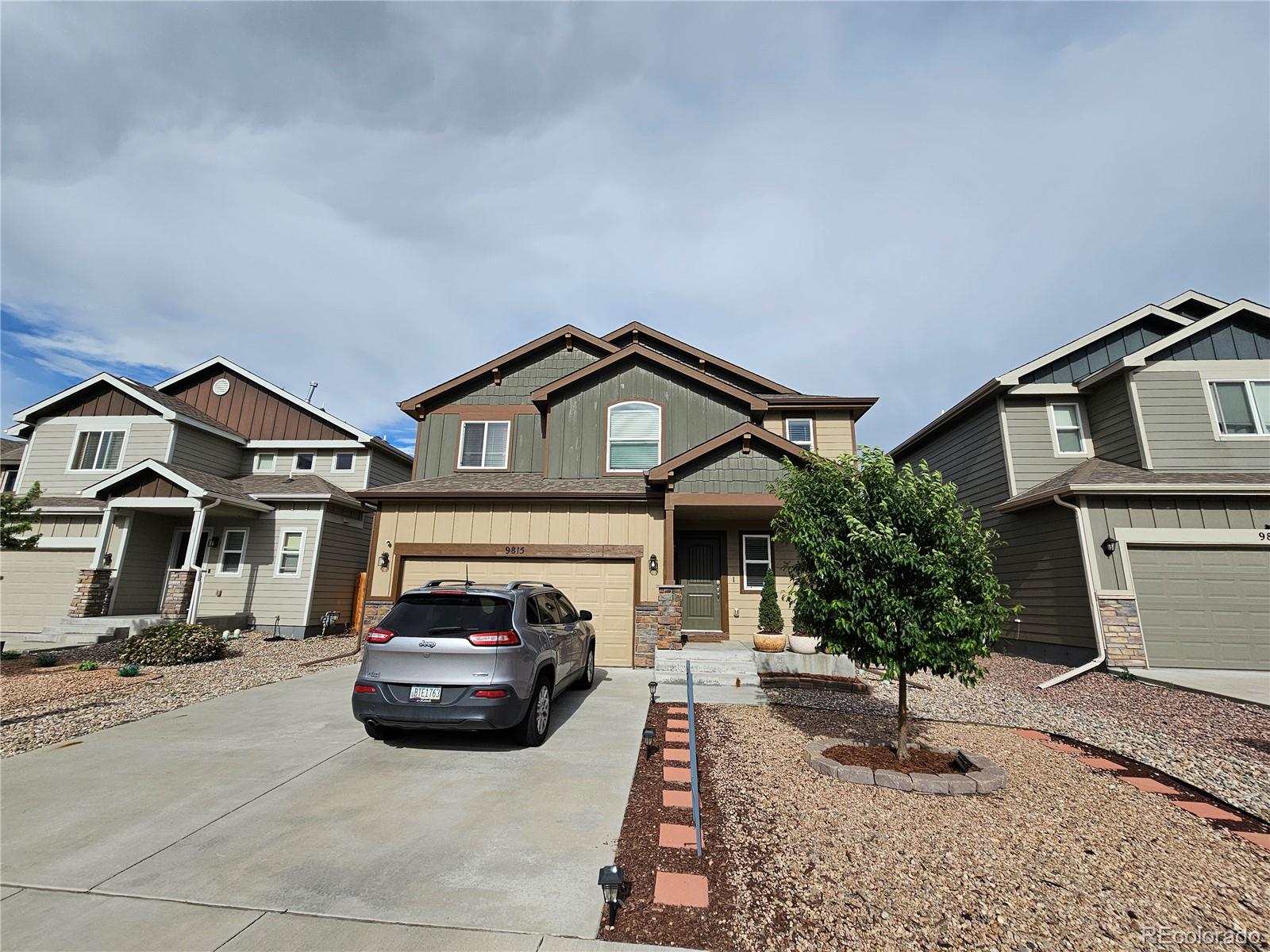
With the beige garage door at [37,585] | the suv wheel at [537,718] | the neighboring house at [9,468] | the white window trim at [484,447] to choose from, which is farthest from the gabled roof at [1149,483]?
the neighboring house at [9,468]

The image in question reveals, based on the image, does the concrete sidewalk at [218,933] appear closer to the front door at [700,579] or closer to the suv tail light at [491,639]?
the suv tail light at [491,639]

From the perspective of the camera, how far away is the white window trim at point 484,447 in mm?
14961

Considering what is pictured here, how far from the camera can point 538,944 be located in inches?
112

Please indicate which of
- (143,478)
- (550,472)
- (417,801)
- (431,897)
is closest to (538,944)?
(431,897)

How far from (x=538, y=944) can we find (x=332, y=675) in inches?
355

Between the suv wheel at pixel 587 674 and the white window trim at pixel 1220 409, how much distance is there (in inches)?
595

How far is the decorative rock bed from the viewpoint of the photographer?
496 centimetres

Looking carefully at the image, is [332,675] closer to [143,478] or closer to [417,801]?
[417,801]

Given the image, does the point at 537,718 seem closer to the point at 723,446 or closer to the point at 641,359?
the point at 723,446

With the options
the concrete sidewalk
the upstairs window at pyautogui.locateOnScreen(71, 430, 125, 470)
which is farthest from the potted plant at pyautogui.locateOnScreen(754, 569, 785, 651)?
the upstairs window at pyautogui.locateOnScreen(71, 430, 125, 470)

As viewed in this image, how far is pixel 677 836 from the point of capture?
159 inches

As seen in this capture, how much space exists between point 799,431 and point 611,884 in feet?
44.8

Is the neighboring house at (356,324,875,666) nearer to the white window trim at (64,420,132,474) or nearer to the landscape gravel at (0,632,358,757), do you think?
the landscape gravel at (0,632,358,757)
